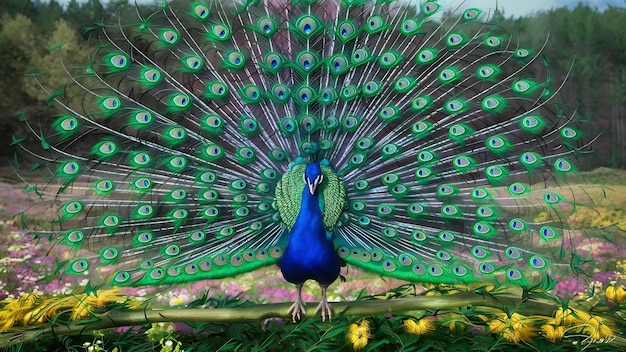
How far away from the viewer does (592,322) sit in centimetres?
290

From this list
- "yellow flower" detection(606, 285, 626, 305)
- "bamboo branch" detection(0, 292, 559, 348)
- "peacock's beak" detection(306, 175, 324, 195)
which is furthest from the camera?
"yellow flower" detection(606, 285, 626, 305)

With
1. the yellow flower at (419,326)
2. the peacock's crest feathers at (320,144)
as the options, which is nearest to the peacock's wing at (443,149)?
the peacock's crest feathers at (320,144)

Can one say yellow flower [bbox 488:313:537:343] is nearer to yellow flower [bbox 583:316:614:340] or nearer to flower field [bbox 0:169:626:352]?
flower field [bbox 0:169:626:352]

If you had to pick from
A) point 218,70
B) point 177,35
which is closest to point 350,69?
point 218,70

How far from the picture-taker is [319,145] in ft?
9.84

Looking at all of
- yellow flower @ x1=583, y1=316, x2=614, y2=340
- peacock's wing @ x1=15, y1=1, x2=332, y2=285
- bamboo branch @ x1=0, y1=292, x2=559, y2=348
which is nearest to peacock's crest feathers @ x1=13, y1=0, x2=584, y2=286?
peacock's wing @ x1=15, y1=1, x2=332, y2=285

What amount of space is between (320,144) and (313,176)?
11.6 inches

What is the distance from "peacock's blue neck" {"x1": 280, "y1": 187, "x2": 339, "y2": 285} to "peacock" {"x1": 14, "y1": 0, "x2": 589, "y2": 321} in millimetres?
83

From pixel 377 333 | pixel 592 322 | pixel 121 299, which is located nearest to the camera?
pixel 592 322

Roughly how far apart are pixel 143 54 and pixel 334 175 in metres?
1.23

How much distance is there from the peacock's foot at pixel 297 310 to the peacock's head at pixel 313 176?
2.22 feet

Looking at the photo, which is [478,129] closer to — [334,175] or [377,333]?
[334,175]

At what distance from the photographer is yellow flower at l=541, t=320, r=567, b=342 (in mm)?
2912

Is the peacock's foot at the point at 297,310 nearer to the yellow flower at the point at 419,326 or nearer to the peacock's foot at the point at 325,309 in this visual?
the peacock's foot at the point at 325,309
